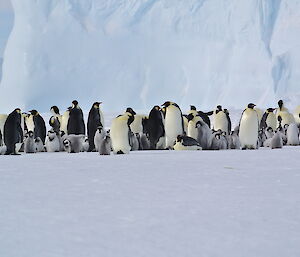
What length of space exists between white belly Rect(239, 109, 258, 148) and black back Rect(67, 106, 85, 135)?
2441 mm

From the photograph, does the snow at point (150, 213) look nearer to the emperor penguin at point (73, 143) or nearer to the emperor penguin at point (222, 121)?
the emperor penguin at point (73, 143)

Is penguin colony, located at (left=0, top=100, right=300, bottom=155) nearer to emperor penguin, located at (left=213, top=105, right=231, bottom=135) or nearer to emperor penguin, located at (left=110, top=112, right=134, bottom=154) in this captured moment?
emperor penguin, located at (left=110, top=112, right=134, bottom=154)

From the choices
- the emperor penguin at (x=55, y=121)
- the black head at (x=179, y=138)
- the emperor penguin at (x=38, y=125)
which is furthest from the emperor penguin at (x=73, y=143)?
the emperor penguin at (x=55, y=121)

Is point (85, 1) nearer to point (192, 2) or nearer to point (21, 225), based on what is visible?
point (192, 2)

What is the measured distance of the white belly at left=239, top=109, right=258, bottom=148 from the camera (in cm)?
768

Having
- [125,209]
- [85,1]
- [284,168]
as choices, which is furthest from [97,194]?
[85,1]

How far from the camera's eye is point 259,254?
1.92 metres


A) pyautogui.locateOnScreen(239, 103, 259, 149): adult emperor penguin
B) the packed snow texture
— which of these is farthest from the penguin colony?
the packed snow texture

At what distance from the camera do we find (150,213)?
2.53m

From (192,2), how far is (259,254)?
2224 cm

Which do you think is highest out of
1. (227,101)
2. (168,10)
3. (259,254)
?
(168,10)

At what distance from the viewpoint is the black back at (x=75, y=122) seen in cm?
832

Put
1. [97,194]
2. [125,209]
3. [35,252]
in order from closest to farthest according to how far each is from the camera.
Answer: [35,252] → [125,209] → [97,194]

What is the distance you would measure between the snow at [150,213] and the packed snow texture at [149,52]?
61.2ft
